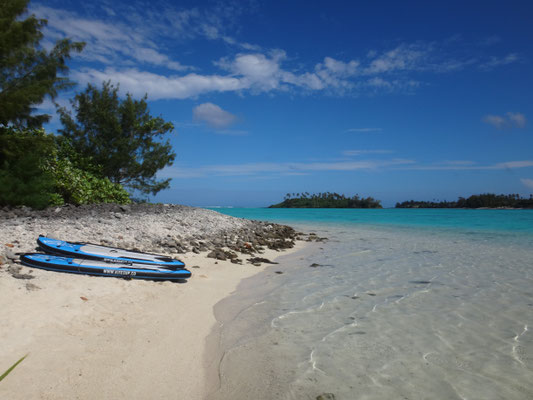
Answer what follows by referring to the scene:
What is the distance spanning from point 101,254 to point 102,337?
9.64 feet

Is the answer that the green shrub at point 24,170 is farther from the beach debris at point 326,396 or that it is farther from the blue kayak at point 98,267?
the beach debris at point 326,396

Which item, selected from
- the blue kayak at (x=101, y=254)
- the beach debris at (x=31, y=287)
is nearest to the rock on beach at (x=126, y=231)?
the blue kayak at (x=101, y=254)

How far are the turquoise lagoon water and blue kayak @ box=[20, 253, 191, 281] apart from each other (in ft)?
5.22

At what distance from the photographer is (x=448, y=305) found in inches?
238

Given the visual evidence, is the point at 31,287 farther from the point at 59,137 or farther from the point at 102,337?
the point at 59,137

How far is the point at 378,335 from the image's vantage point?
4.63 metres

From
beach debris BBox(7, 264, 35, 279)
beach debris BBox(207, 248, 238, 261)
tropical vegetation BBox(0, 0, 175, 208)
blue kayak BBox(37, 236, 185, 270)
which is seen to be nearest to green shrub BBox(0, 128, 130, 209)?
tropical vegetation BBox(0, 0, 175, 208)

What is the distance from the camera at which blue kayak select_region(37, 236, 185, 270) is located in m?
6.51

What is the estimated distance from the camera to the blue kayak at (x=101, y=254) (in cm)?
651

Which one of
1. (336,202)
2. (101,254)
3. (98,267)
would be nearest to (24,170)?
(101,254)

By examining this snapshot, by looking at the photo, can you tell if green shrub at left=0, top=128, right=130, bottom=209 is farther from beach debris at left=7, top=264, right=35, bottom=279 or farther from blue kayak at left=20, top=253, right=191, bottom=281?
beach debris at left=7, top=264, right=35, bottom=279

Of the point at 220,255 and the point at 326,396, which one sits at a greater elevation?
the point at 220,255

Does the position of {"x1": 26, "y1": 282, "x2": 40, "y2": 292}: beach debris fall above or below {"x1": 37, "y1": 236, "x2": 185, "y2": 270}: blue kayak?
below

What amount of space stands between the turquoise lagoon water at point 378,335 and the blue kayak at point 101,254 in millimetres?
1865
